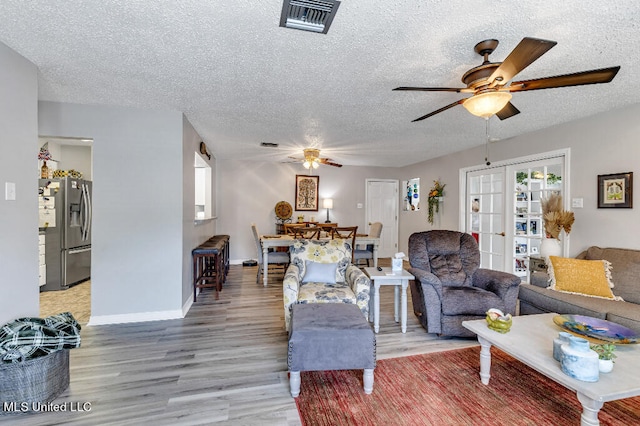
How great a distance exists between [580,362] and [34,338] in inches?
123

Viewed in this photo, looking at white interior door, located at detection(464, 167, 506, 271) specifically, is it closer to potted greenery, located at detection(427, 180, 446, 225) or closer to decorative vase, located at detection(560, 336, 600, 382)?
potted greenery, located at detection(427, 180, 446, 225)

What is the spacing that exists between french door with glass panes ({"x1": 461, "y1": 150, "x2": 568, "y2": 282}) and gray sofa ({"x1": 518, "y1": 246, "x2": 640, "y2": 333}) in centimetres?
77

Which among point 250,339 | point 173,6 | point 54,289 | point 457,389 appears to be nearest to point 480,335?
point 457,389

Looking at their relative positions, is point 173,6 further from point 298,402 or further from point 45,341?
point 298,402

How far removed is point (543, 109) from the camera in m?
3.21

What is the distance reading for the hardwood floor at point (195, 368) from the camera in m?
1.75

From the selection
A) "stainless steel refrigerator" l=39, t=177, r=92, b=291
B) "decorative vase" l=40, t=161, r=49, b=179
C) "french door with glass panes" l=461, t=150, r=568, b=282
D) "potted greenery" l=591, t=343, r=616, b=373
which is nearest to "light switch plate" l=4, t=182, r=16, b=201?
"stainless steel refrigerator" l=39, t=177, r=92, b=291

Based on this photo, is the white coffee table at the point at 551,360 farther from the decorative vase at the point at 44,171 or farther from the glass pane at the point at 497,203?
the decorative vase at the point at 44,171

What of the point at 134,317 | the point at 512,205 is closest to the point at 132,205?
the point at 134,317

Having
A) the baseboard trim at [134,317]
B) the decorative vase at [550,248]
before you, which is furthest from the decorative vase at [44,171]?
the decorative vase at [550,248]

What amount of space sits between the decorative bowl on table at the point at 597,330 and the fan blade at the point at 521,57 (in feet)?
5.67

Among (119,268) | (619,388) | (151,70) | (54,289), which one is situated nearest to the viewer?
(619,388)

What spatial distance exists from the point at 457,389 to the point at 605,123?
3372 millimetres

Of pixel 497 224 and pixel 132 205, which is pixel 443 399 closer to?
pixel 132 205
